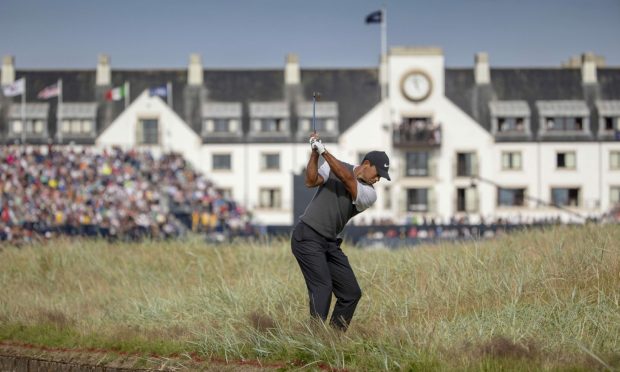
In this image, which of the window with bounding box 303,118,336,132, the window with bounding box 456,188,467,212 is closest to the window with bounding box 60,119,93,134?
the window with bounding box 303,118,336,132

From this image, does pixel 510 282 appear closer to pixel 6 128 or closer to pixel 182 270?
pixel 182 270

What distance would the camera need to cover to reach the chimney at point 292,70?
61956mm

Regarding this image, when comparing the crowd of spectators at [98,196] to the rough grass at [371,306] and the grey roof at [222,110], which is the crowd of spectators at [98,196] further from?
the rough grass at [371,306]

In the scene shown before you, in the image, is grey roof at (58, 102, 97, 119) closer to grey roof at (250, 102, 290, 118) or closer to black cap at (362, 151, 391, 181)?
grey roof at (250, 102, 290, 118)

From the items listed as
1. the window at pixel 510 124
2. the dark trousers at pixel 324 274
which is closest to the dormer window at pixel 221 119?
the window at pixel 510 124

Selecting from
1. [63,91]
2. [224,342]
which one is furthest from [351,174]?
[63,91]

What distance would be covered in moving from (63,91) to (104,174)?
2253 cm

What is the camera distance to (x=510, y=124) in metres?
61.2

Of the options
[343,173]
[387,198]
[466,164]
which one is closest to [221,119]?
[387,198]

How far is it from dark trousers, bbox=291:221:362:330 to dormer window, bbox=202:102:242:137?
2002 inches

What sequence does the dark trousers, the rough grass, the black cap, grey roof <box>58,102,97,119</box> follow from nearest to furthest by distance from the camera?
the rough grass, the black cap, the dark trousers, grey roof <box>58,102,97,119</box>

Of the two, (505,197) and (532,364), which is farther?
(505,197)

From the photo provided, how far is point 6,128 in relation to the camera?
61.2 meters

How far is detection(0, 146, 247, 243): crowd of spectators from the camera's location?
35156 mm
